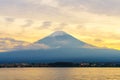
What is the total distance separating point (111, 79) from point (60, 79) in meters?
8.74

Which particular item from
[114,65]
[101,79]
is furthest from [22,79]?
[114,65]

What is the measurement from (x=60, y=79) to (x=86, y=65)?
120 m

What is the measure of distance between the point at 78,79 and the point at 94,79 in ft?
11.7

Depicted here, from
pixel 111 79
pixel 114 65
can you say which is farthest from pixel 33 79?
pixel 114 65

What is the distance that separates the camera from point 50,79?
3177 inches

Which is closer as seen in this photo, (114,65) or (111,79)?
(111,79)

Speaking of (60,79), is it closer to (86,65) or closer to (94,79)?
(94,79)

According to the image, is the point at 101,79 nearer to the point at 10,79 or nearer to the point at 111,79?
the point at 111,79

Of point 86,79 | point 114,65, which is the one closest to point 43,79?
point 86,79

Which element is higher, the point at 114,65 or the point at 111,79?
the point at 114,65

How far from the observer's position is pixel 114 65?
18900 centimetres

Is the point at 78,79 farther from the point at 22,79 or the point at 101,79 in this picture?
the point at 22,79

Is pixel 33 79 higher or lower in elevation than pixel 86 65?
lower

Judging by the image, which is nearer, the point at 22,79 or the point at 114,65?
the point at 22,79
